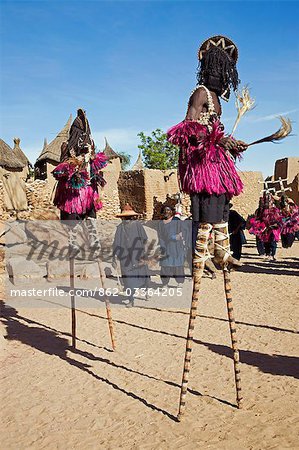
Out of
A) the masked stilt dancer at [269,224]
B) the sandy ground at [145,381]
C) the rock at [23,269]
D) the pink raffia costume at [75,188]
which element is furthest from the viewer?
the masked stilt dancer at [269,224]

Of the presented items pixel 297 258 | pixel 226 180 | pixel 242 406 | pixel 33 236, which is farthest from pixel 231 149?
pixel 297 258

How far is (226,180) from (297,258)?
38.6 feet

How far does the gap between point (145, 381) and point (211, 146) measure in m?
2.46

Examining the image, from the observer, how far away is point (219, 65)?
3.86m

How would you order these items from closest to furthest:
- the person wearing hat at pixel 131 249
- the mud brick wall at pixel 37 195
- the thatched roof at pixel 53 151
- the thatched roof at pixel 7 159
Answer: the person wearing hat at pixel 131 249, the mud brick wall at pixel 37 195, the thatched roof at pixel 53 151, the thatched roof at pixel 7 159

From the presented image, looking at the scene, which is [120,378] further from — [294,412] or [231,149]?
[231,149]

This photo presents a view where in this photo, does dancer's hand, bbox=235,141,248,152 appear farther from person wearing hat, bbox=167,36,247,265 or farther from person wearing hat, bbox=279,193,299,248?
person wearing hat, bbox=279,193,299,248

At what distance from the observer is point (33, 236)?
12.6 metres

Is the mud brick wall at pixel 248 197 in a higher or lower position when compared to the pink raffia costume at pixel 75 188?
higher

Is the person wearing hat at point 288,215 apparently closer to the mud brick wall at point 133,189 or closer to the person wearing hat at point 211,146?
the mud brick wall at point 133,189

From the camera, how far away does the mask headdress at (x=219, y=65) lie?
12.7ft

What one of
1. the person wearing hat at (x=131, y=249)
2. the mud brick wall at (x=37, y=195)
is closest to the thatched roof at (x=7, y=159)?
the mud brick wall at (x=37, y=195)

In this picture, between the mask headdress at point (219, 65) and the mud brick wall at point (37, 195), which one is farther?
the mud brick wall at point (37, 195)

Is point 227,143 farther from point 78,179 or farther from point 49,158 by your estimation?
point 49,158
